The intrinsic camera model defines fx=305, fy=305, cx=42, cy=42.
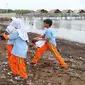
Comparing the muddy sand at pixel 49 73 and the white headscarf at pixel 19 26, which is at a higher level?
the white headscarf at pixel 19 26

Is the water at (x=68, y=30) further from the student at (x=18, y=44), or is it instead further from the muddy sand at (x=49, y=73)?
the student at (x=18, y=44)

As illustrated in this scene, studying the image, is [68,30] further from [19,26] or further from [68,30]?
[19,26]

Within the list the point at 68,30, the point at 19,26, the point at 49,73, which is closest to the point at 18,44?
the point at 19,26

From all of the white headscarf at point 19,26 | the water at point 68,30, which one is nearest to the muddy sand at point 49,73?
the white headscarf at point 19,26

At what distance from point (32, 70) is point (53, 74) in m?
0.77

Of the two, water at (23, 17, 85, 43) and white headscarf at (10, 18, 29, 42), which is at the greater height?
white headscarf at (10, 18, 29, 42)

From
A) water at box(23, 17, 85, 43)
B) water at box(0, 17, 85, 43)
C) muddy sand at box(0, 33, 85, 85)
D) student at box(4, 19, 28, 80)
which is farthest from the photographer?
water at box(0, 17, 85, 43)

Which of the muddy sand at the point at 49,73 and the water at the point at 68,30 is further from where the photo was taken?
the water at the point at 68,30

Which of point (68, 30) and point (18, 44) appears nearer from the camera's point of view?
point (18, 44)

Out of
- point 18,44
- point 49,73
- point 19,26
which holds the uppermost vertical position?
point 19,26

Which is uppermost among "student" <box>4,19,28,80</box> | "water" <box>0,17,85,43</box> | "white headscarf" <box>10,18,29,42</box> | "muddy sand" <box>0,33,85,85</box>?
"white headscarf" <box>10,18,29,42</box>

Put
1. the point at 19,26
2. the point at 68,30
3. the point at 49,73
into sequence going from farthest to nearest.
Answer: the point at 68,30
the point at 49,73
the point at 19,26

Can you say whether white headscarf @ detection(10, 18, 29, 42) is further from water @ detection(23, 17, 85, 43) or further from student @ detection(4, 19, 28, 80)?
water @ detection(23, 17, 85, 43)

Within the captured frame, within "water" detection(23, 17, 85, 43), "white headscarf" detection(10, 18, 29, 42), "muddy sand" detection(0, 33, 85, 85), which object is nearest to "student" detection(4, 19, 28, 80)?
"white headscarf" detection(10, 18, 29, 42)
